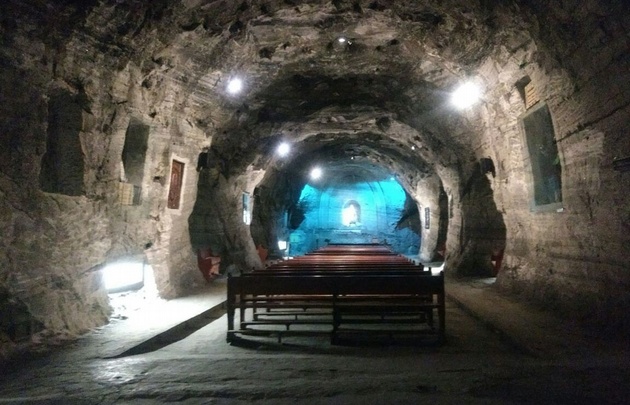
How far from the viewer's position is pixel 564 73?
20.5 feet

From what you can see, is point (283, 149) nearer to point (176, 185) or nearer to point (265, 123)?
point (265, 123)

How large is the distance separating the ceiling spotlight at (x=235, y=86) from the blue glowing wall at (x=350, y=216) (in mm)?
19034

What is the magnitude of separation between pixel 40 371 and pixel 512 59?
26.0 feet

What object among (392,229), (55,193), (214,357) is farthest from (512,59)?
(392,229)

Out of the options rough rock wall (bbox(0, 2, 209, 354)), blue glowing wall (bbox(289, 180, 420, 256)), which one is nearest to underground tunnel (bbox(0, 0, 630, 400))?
rough rock wall (bbox(0, 2, 209, 354))

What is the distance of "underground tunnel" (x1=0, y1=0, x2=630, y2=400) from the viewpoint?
541 centimetres

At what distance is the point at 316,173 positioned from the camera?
26078mm

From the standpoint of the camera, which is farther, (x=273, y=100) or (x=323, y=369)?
(x=273, y=100)

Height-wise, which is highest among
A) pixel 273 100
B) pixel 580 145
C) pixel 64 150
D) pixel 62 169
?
pixel 273 100

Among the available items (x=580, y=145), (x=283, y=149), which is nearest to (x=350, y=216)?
(x=283, y=149)

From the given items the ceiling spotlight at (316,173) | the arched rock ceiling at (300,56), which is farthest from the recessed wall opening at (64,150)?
the ceiling spotlight at (316,173)

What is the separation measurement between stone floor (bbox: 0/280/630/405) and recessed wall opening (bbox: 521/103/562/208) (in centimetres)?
227

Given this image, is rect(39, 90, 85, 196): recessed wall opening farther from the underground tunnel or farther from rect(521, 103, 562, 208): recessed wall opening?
rect(521, 103, 562, 208): recessed wall opening

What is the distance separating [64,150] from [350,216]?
91.4 ft
